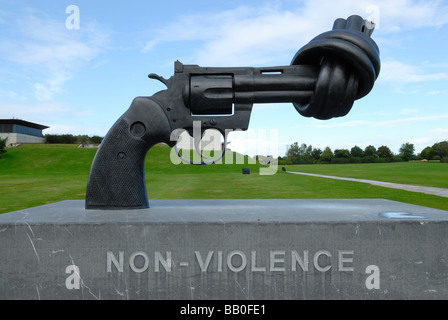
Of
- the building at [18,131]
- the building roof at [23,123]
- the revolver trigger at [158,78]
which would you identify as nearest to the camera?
the revolver trigger at [158,78]

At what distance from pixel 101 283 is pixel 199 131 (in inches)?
55.0

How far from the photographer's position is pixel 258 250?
241 cm

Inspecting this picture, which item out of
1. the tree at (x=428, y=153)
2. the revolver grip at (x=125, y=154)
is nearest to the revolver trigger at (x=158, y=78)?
the revolver grip at (x=125, y=154)

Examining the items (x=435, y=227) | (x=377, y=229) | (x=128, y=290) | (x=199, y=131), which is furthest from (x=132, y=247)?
(x=435, y=227)

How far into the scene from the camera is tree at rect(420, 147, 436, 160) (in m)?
55.9

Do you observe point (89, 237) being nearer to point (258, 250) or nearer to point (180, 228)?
point (180, 228)

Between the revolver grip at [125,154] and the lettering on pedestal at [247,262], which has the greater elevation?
the revolver grip at [125,154]

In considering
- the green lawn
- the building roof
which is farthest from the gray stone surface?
the building roof

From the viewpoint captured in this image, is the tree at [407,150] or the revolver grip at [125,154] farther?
the tree at [407,150]

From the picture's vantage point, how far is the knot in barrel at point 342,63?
9.34ft

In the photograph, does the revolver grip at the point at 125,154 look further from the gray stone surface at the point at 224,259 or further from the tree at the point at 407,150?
the tree at the point at 407,150

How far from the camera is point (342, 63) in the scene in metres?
2.92

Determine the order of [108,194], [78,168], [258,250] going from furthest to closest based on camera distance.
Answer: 1. [78,168]
2. [108,194]
3. [258,250]

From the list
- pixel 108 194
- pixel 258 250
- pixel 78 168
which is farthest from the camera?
pixel 78 168
